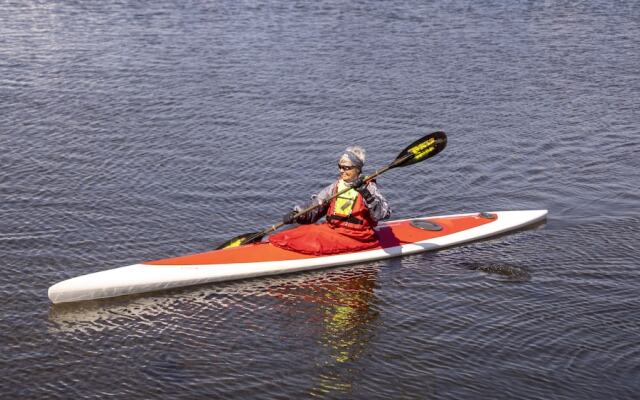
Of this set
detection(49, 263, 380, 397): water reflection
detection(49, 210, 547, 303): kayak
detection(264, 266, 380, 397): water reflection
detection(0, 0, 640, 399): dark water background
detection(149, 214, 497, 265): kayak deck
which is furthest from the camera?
detection(149, 214, 497, 265): kayak deck

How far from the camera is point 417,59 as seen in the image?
20.0 meters

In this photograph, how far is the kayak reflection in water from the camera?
10.3 metres

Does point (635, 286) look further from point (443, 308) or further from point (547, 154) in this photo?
point (547, 154)

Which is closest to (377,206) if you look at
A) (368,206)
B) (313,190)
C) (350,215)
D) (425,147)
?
(368,206)

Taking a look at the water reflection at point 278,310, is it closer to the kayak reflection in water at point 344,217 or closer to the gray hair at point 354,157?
the kayak reflection in water at point 344,217

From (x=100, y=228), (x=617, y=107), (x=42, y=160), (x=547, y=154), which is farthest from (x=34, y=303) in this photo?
(x=617, y=107)

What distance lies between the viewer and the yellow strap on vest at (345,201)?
33.9ft

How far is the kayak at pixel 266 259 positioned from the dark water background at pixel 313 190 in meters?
0.14

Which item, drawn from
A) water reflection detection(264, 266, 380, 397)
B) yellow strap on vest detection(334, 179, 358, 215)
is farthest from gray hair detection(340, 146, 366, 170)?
water reflection detection(264, 266, 380, 397)

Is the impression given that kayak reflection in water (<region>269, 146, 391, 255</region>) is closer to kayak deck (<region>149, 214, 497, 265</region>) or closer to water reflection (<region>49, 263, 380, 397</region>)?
kayak deck (<region>149, 214, 497, 265</region>)

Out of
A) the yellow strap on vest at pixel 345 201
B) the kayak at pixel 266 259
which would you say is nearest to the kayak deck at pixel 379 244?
the kayak at pixel 266 259

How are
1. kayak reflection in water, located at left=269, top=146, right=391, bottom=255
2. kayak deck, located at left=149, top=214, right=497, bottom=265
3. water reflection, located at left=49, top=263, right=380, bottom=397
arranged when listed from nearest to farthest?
water reflection, located at left=49, top=263, right=380, bottom=397 → kayak deck, located at left=149, top=214, right=497, bottom=265 → kayak reflection in water, located at left=269, top=146, right=391, bottom=255

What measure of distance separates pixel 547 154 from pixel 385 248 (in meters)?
4.57

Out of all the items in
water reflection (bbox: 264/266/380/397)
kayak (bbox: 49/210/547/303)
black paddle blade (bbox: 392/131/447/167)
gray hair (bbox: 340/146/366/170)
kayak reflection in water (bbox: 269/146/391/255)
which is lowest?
water reflection (bbox: 264/266/380/397)
